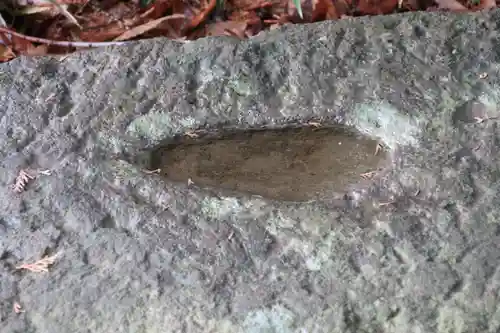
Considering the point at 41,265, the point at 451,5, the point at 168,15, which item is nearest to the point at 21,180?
the point at 41,265

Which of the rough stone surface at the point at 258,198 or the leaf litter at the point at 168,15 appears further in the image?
the leaf litter at the point at 168,15

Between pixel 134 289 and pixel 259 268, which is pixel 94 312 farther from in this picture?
pixel 259 268

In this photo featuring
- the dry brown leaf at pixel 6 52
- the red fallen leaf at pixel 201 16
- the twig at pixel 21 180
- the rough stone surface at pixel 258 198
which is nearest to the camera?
the rough stone surface at pixel 258 198

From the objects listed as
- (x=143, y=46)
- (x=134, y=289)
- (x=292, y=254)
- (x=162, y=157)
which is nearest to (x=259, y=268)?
(x=292, y=254)

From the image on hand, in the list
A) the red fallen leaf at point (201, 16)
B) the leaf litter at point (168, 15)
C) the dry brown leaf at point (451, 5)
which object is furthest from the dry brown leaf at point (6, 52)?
the dry brown leaf at point (451, 5)

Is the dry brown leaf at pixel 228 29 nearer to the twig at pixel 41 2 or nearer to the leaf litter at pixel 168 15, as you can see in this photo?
the leaf litter at pixel 168 15

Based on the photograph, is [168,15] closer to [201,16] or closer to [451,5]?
[201,16]

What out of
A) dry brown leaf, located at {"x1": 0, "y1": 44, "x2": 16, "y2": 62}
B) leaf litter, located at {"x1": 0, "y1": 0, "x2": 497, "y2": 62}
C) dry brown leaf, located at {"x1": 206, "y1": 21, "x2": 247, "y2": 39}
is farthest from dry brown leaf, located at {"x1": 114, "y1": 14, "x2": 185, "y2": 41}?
dry brown leaf, located at {"x1": 0, "y1": 44, "x2": 16, "y2": 62}
